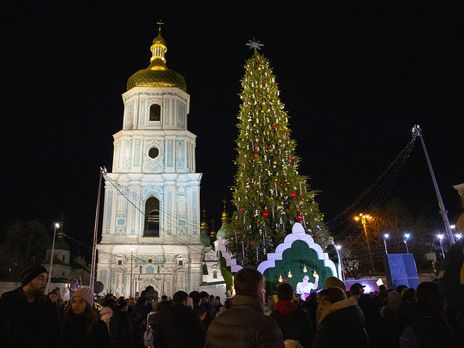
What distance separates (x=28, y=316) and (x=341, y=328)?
3.32m

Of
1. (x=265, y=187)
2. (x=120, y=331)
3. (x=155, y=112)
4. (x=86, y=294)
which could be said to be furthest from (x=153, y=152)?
(x=86, y=294)

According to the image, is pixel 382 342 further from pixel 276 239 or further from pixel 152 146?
pixel 152 146

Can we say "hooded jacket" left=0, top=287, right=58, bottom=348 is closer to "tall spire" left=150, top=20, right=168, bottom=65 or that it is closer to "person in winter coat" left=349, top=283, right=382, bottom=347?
"person in winter coat" left=349, top=283, right=382, bottom=347

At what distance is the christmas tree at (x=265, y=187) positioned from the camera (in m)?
17.6

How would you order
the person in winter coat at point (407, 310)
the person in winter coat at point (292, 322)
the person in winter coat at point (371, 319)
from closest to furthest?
the person in winter coat at point (292, 322), the person in winter coat at point (407, 310), the person in winter coat at point (371, 319)

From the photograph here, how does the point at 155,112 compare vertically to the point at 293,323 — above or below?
above

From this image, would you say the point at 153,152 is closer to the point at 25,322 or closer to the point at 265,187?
the point at 265,187

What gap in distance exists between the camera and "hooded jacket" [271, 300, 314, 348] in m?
5.18

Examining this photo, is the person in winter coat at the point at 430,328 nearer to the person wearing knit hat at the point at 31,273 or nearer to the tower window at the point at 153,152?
the person wearing knit hat at the point at 31,273

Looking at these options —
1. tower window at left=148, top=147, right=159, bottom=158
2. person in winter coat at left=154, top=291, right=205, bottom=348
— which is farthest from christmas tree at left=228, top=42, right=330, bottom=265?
tower window at left=148, top=147, right=159, bottom=158

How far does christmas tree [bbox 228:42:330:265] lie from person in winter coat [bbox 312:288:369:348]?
13434 mm

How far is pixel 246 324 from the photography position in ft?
9.54

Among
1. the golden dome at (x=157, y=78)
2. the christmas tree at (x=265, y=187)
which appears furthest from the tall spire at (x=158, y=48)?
the christmas tree at (x=265, y=187)

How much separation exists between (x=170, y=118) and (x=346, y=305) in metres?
36.2
